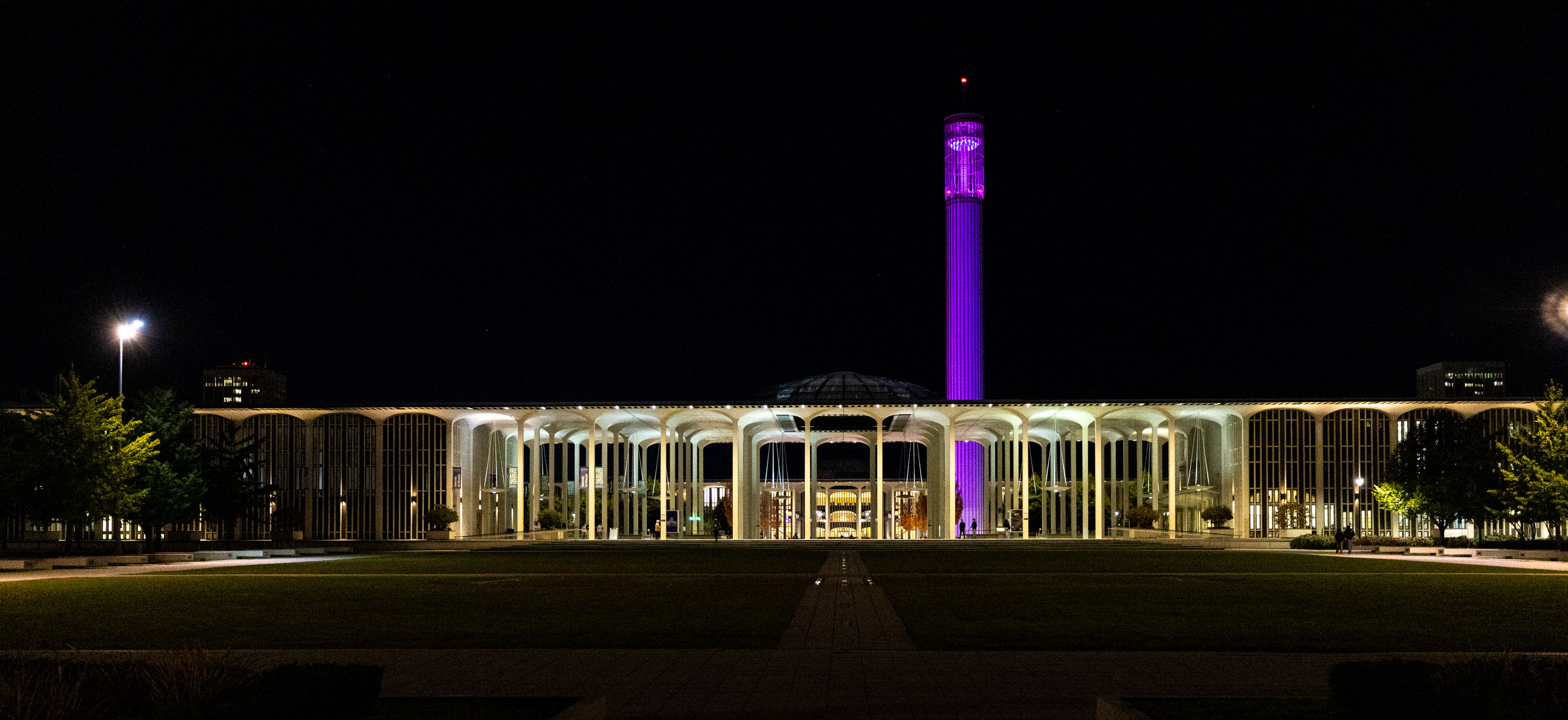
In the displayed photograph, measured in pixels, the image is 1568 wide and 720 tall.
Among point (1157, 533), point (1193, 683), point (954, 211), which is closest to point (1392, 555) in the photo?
point (1157, 533)

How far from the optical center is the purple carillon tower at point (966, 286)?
91.1 metres

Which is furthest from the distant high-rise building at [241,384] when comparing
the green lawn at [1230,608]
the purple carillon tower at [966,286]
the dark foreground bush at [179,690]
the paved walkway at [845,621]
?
the dark foreground bush at [179,690]

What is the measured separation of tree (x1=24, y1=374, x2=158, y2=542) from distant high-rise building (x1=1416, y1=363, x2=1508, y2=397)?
122 m

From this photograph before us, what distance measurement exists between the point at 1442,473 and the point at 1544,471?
950 cm

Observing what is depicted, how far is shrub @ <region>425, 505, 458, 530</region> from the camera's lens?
2183 inches

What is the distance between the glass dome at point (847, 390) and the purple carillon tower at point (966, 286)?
57.3ft

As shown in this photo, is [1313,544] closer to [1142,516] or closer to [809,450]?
[1142,516]

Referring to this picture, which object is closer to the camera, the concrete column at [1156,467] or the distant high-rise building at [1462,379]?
the concrete column at [1156,467]

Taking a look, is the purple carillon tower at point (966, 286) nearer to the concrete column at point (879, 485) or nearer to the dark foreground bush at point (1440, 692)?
the concrete column at point (879, 485)

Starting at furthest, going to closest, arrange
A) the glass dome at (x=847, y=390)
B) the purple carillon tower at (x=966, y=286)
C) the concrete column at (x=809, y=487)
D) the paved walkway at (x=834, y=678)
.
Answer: the purple carillon tower at (x=966, y=286) → the glass dome at (x=847, y=390) → the concrete column at (x=809, y=487) → the paved walkway at (x=834, y=678)

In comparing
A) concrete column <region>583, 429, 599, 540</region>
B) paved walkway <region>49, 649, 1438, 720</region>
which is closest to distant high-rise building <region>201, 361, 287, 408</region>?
concrete column <region>583, 429, 599, 540</region>

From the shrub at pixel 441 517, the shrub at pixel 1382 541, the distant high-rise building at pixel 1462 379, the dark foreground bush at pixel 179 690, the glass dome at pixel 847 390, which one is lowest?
the shrub at pixel 1382 541

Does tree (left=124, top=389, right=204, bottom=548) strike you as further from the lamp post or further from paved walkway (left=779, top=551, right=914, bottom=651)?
the lamp post

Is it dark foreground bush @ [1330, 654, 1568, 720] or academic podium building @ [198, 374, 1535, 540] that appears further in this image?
academic podium building @ [198, 374, 1535, 540]
